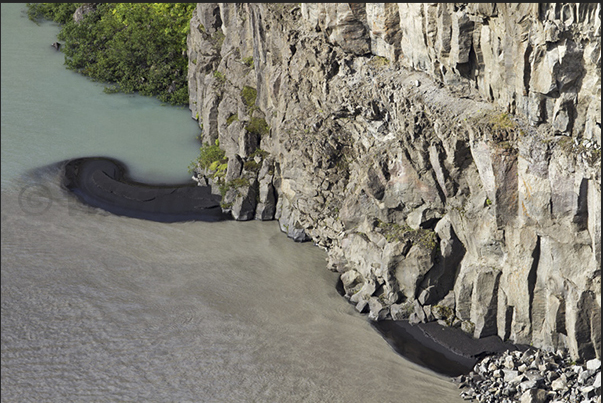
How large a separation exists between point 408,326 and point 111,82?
42.3 m

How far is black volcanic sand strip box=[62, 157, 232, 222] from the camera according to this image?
46.6 m

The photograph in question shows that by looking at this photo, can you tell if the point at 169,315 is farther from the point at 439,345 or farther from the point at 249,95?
the point at 249,95

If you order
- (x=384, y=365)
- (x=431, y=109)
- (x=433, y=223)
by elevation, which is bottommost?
(x=384, y=365)

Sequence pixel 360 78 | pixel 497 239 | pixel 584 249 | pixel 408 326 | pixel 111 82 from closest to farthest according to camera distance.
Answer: pixel 584 249, pixel 497 239, pixel 408 326, pixel 360 78, pixel 111 82

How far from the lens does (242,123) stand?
4719 cm

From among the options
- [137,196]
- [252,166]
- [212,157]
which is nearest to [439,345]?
[252,166]

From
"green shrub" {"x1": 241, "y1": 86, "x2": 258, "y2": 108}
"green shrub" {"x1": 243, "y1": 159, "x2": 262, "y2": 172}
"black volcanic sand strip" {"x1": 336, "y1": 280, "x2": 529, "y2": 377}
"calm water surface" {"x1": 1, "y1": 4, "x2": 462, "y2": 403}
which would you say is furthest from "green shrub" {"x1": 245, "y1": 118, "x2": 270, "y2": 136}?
"black volcanic sand strip" {"x1": 336, "y1": 280, "x2": 529, "y2": 377}

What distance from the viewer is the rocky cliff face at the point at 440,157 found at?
2773 centimetres

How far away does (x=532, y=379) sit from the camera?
97.2 feet

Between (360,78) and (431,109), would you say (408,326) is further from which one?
(360,78)

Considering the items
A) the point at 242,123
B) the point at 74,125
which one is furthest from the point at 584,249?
the point at 74,125

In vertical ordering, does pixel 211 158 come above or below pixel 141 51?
below

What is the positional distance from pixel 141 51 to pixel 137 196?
21096 mm

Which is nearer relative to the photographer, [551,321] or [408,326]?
[551,321]
